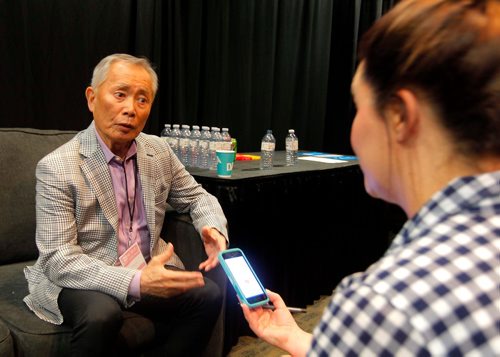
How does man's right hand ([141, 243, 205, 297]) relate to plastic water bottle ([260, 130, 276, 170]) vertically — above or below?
below

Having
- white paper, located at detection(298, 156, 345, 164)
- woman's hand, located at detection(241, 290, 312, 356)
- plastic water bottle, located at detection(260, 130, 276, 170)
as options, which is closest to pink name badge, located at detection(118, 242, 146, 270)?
woman's hand, located at detection(241, 290, 312, 356)

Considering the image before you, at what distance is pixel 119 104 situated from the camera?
164 cm

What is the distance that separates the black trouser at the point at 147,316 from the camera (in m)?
1.35

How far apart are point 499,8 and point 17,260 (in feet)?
5.94

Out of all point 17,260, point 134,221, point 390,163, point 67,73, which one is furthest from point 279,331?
point 67,73

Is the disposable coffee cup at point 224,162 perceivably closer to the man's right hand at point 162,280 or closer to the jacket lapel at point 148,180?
the jacket lapel at point 148,180

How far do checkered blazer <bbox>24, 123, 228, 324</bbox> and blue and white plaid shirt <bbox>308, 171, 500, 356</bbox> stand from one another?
1.07 metres

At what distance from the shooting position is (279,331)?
966mm

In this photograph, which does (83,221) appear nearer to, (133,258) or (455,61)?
(133,258)

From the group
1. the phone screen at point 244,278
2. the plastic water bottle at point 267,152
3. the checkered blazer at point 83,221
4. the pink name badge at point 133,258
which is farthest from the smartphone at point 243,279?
the plastic water bottle at point 267,152

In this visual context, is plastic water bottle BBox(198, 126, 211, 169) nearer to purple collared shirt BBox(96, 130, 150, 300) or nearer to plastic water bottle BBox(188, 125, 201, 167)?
plastic water bottle BBox(188, 125, 201, 167)

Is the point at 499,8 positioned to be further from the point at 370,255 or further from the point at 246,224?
the point at 370,255

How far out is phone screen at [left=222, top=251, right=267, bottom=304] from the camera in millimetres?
1099

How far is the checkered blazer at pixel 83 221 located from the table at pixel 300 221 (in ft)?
1.44
